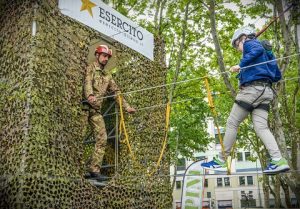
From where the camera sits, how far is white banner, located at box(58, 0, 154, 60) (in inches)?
271

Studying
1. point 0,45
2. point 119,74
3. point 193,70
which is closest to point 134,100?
point 119,74

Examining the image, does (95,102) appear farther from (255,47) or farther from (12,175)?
(255,47)

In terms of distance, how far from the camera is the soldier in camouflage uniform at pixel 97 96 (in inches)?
264

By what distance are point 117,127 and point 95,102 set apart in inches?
49.1

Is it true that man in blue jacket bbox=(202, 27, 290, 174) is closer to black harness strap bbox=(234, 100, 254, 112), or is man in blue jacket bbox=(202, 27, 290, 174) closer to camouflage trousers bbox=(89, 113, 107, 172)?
black harness strap bbox=(234, 100, 254, 112)

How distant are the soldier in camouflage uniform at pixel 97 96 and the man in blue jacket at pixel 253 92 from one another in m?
2.57

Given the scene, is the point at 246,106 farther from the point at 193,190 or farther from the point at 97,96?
the point at 193,190

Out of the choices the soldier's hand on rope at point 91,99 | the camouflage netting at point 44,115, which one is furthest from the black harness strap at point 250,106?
the soldier's hand on rope at point 91,99

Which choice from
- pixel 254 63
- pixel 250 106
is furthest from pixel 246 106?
pixel 254 63

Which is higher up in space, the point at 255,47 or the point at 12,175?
the point at 255,47

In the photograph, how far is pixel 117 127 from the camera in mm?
7820

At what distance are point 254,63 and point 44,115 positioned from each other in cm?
348

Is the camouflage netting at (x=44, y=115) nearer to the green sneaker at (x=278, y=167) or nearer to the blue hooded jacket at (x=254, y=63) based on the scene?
the green sneaker at (x=278, y=167)

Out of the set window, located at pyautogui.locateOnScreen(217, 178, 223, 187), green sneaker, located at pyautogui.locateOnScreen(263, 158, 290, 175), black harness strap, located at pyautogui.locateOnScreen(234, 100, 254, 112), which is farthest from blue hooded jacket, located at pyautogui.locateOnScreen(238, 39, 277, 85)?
window, located at pyautogui.locateOnScreen(217, 178, 223, 187)
